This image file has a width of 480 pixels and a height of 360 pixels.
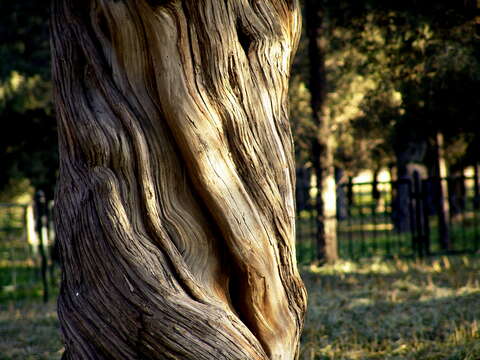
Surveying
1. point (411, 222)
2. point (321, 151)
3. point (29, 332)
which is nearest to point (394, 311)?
point (29, 332)

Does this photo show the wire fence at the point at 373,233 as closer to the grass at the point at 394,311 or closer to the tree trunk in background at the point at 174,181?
the grass at the point at 394,311

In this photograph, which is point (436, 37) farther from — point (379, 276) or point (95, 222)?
point (95, 222)

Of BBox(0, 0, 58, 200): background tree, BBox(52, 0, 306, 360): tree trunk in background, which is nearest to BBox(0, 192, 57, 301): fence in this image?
BBox(0, 0, 58, 200): background tree

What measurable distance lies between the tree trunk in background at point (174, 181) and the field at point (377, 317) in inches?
93.0

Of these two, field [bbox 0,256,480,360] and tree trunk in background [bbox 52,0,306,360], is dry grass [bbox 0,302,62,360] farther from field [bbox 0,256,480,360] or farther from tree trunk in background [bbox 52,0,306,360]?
tree trunk in background [bbox 52,0,306,360]

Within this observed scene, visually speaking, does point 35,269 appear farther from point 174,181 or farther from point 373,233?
point 174,181

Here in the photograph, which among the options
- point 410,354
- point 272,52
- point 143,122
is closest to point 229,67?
point 272,52

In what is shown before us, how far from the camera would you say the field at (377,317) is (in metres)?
5.65

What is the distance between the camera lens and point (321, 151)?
37.2 feet

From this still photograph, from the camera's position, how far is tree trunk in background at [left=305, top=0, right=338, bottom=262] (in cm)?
1120

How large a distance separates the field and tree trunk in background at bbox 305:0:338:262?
30.7 inches

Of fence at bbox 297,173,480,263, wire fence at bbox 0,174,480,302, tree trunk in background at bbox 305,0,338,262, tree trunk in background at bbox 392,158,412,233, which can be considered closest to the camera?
wire fence at bbox 0,174,480,302

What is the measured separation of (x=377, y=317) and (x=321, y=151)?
4.86 meters

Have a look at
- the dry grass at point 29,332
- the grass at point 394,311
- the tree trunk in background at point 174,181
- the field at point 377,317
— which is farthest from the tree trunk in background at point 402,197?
the tree trunk in background at point 174,181
